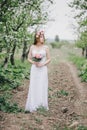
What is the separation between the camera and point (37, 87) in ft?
45.1

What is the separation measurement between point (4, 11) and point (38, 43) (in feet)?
18.8

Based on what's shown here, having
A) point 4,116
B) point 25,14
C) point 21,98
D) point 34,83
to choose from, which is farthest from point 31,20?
point 4,116

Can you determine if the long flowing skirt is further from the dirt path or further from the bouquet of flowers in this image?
the dirt path

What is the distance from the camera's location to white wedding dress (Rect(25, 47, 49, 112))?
13633mm

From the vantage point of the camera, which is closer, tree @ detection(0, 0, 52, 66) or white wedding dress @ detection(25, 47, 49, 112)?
white wedding dress @ detection(25, 47, 49, 112)

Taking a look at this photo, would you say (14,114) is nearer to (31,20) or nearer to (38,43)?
(38,43)

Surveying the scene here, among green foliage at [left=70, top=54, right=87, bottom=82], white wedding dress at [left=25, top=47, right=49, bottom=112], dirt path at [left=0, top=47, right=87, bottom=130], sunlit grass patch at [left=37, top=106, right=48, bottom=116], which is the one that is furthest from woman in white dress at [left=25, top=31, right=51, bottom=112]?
green foliage at [left=70, top=54, right=87, bottom=82]

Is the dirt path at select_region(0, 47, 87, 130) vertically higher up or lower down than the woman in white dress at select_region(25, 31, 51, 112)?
lower down

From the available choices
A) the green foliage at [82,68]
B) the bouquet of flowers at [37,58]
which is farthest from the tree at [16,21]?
the green foliage at [82,68]

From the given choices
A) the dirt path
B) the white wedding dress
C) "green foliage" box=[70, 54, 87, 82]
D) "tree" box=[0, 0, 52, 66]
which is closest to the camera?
the dirt path

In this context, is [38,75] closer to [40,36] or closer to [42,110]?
[42,110]

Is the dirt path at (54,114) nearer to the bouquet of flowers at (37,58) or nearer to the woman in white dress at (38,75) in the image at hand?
the woman in white dress at (38,75)

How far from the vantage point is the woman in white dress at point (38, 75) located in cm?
1350

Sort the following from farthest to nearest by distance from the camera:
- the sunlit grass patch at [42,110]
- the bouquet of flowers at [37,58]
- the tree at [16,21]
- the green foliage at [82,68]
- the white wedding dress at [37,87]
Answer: the green foliage at [82,68]
the tree at [16,21]
the white wedding dress at [37,87]
the bouquet of flowers at [37,58]
the sunlit grass patch at [42,110]
